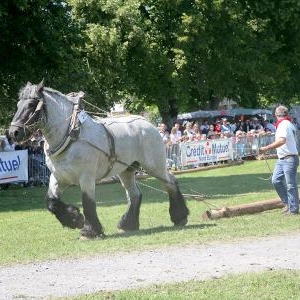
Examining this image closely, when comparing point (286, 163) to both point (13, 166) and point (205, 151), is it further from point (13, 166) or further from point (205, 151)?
point (205, 151)

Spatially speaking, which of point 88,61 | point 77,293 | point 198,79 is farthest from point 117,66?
point 77,293

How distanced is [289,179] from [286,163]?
339mm

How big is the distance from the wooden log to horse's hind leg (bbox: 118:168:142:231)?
150 cm

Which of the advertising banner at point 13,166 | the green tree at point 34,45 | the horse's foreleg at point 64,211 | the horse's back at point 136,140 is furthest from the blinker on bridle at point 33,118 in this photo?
the advertising banner at point 13,166

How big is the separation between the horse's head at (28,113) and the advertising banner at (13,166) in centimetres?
1192

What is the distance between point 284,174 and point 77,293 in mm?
7403

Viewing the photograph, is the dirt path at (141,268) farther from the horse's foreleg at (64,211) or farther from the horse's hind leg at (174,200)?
the horse's hind leg at (174,200)

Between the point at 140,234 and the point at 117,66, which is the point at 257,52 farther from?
the point at 140,234

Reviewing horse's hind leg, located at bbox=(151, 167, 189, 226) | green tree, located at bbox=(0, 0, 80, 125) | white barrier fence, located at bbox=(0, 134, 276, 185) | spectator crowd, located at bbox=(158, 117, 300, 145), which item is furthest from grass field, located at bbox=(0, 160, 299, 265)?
spectator crowd, located at bbox=(158, 117, 300, 145)

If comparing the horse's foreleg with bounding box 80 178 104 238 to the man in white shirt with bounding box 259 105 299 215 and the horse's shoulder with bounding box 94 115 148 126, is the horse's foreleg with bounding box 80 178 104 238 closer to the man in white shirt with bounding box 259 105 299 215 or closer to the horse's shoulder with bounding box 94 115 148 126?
the horse's shoulder with bounding box 94 115 148 126

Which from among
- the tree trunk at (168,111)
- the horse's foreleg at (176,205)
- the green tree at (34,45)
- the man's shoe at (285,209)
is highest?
the green tree at (34,45)

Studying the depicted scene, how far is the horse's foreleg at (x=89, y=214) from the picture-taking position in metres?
11.5

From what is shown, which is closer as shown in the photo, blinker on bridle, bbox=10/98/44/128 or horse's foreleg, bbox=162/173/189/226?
blinker on bridle, bbox=10/98/44/128

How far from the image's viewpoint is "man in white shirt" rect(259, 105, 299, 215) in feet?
45.2
